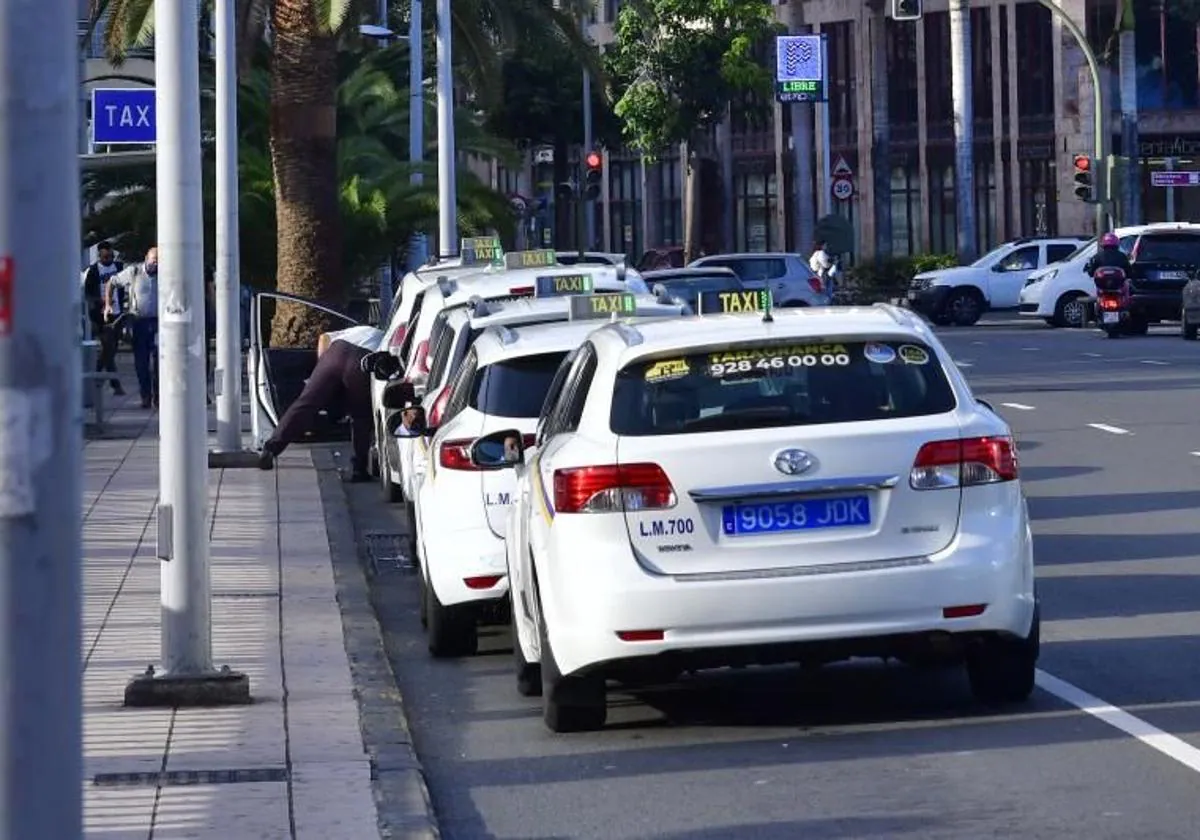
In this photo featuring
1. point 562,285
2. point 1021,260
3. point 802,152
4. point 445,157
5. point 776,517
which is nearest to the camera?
point 776,517

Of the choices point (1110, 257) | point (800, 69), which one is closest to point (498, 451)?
point (1110, 257)

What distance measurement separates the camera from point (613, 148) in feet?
275

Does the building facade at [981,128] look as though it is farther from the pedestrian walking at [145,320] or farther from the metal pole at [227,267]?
the metal pole at [227,267]

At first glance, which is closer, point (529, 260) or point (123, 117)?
point (529, 260)

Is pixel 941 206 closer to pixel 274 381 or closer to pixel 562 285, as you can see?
pixel 274 381

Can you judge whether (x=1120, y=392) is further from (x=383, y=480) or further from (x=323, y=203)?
(x=383, y=480)

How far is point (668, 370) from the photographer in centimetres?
987

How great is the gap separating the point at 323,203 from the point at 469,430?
18.0 meters

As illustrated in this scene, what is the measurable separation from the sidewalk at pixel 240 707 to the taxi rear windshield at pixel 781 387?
1595mm

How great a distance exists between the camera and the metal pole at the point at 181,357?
34.9 feet

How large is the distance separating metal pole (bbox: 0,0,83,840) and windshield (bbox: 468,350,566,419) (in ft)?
24.2

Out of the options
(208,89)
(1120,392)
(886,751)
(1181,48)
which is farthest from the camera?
(1181,48)

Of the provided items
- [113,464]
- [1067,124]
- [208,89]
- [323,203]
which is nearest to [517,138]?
[1067,124]

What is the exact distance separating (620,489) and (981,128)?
7134 centimetres
